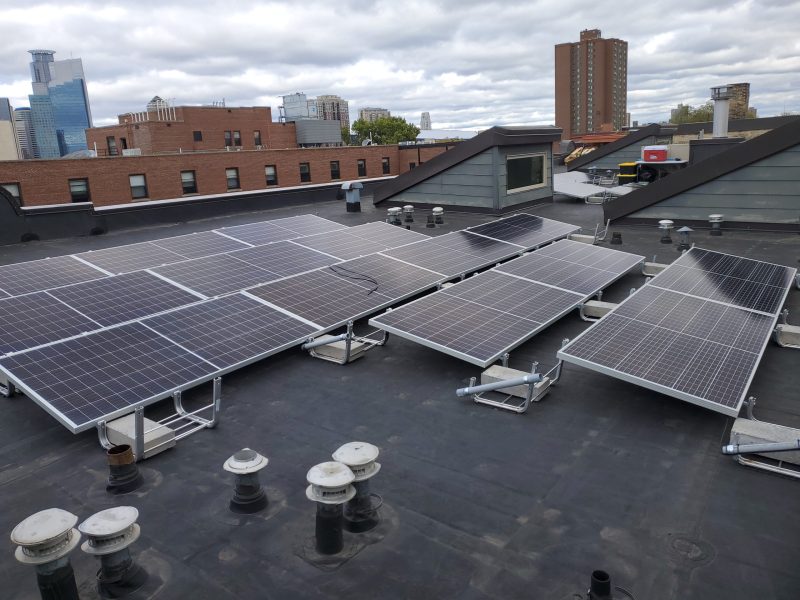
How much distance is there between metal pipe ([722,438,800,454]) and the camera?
8.18 m

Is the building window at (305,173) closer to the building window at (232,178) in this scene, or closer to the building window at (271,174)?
the building window at (271,174)

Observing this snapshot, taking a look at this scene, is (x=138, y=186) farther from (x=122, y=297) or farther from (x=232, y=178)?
(x=122, y=297)

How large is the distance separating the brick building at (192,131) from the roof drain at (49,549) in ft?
239

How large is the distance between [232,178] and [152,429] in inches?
1653

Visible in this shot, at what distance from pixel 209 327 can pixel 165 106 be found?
8206 cm

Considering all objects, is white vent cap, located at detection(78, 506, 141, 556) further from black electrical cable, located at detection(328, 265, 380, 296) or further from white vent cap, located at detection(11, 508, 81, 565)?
black electrical cable, located at detection(328, 265, 380, 296)

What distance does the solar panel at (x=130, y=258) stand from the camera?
17067 mm

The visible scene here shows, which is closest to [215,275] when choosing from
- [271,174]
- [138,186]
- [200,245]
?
[200,245]

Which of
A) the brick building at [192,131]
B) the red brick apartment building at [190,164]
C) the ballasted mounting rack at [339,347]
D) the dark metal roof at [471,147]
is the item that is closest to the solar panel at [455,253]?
the ballasted mounting rack at [339,347]

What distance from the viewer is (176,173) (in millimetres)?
44188

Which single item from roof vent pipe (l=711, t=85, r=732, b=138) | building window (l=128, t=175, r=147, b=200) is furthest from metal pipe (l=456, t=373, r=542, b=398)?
roof vent pipe (l=711, t=85, r=732, b=138)

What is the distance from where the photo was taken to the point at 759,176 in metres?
28.6

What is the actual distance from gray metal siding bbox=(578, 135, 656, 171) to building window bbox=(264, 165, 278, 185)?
33.0 meters

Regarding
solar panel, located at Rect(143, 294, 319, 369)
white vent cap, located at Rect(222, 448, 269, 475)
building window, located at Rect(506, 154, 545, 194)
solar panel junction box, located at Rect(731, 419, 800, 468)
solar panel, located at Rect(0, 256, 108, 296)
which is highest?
building window, located at Rect(506, 154, 545, 194)
